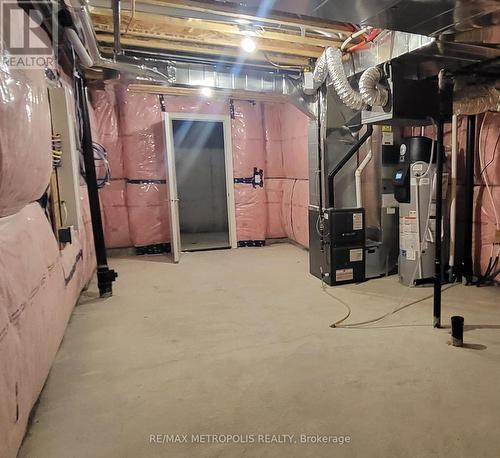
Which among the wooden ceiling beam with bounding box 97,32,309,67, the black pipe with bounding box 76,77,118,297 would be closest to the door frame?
the wooden ceiling beam with bounding box 97,32,309,67

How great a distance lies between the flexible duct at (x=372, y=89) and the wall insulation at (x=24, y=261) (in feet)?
7.20

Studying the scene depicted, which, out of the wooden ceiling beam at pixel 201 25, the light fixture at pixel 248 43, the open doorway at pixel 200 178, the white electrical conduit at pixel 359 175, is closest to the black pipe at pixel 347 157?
the white electrical conduit at pixel 359 175

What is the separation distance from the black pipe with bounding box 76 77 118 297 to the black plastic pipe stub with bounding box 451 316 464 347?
2.77m

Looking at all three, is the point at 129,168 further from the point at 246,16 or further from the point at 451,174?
the point at 451,174

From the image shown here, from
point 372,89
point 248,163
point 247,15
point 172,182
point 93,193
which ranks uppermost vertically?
point 247,15

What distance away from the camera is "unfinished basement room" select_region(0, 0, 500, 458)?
1.58 meters

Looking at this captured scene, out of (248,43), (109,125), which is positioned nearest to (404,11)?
(248,43)

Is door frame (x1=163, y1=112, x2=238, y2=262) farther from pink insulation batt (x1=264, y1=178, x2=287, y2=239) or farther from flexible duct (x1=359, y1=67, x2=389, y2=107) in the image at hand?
flexible duct (x1=359, y1=67, x2=389, y2=107)

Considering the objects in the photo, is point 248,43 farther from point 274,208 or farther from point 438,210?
point 274,208

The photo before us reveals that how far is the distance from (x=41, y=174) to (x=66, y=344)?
45.8 inches

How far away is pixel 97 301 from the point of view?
325cm

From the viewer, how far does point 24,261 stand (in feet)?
5.70

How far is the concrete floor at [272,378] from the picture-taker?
1.52 meters

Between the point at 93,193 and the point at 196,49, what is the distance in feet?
5.52
